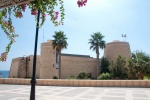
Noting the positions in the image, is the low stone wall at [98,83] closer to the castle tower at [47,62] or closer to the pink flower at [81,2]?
the pink flower at [81,2]

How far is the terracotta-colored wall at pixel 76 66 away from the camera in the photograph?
46.1 meters

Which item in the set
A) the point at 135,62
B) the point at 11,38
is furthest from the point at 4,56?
the point at 135,62

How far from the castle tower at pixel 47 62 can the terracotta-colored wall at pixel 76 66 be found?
8.18ft

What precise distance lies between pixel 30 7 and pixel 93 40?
4080 cm

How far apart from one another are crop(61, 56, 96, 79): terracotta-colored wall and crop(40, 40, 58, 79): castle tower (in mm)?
2494

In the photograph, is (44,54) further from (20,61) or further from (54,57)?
(20,61)

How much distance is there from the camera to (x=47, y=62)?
4400cm

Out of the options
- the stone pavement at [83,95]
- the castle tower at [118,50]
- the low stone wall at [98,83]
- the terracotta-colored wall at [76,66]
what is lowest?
the stone pavement at [83,95]

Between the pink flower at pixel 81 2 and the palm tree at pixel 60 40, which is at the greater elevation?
the palm tree at pixel 60 40

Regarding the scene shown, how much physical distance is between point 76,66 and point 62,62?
3.53 m

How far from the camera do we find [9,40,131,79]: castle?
4409cm

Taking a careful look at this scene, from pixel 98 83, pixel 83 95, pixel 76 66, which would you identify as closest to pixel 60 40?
pixel 76 66

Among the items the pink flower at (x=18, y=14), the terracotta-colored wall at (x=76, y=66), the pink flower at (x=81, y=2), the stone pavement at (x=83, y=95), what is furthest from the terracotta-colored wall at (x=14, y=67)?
the pink flower at (x=81, y=2)

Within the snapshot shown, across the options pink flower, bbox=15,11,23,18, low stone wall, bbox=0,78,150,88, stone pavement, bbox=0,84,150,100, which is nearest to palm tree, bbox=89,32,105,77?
low stone wall, bbox=0,78,150,88
